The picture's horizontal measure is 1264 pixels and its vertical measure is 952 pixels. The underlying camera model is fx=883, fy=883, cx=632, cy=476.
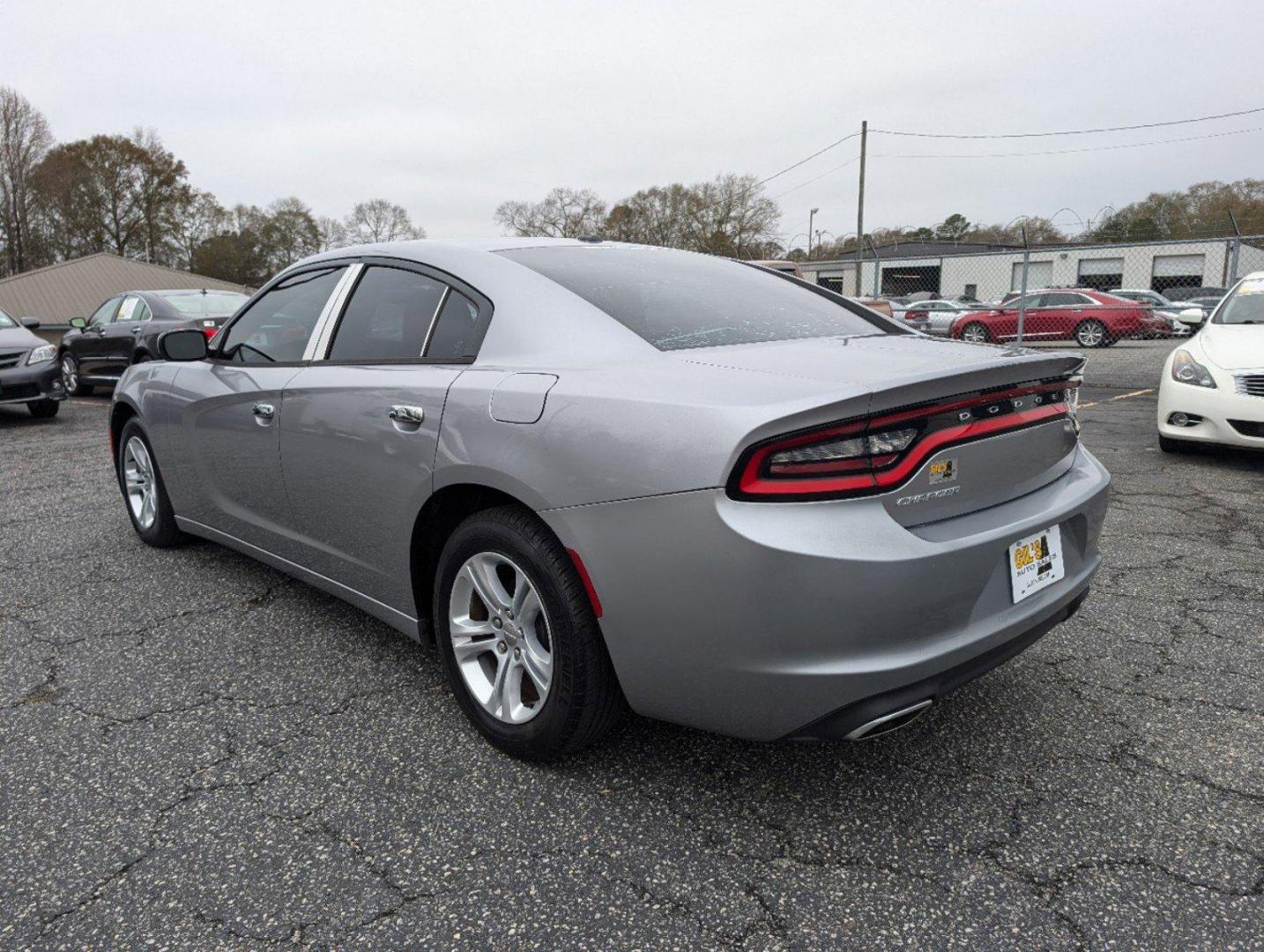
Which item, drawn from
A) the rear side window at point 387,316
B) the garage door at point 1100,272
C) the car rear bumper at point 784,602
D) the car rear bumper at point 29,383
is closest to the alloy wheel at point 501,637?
the car rear bumper at point 784,602

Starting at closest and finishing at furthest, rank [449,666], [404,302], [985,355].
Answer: [985,355], [449,666], [404,302]

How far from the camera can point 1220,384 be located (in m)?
5.86

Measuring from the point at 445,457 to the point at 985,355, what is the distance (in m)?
1.40

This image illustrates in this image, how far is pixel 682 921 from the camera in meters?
1.77

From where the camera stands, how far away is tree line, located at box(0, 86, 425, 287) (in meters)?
46.8

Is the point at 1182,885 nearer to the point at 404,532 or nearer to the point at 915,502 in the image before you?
the point at 915,502

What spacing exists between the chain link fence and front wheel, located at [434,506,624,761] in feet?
48.3

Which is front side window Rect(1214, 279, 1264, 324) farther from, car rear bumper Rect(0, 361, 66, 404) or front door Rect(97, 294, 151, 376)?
front door Rect(97, 294, 151, 376)

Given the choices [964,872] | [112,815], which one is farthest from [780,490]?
[112,815]

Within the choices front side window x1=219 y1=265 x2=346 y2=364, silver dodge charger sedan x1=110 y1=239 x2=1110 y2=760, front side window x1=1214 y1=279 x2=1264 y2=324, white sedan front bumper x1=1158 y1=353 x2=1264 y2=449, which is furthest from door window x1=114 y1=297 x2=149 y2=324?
front side window x1=1214 y1=279 x2=1264 y2=324

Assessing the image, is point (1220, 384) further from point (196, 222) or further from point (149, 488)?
point (196, 222)

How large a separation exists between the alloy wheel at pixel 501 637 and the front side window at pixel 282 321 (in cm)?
123

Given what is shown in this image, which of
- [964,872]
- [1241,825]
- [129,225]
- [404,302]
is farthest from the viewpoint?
[129,225]

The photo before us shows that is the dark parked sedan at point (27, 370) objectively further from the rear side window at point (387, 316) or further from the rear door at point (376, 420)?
the rear side window at point (387, 316)
